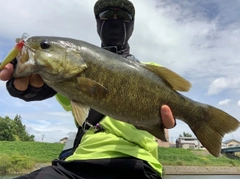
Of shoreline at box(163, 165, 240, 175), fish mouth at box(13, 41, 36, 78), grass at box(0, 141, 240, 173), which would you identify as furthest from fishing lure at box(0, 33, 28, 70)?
Result: shoreline at box(163, 165, 240, 175)

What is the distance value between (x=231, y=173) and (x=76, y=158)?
56760mm

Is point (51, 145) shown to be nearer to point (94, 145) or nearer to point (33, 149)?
point (33, 149)

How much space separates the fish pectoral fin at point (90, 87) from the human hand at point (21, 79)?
642 millimetres

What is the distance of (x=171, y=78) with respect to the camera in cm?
321

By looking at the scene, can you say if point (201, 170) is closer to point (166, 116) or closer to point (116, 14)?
point (116, 14)

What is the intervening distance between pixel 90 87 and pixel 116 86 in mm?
298

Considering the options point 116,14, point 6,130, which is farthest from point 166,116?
point 6,130

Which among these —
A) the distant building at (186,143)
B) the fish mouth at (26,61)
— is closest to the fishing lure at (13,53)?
the fish mouth at (26,61)

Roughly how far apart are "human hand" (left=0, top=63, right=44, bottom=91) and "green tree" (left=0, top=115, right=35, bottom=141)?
75.7m

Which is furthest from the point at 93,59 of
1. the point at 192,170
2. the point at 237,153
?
the point at 237,153

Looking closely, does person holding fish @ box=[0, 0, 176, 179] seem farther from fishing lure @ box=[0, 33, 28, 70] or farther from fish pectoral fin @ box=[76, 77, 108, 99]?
fish pectoral fin @ box=[76, 77, 108, 99]

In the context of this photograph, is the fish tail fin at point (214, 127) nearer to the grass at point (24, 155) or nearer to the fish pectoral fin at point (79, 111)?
the fish pectoral fin at point (79, 111)

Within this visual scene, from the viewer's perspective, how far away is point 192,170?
48781 millimetres

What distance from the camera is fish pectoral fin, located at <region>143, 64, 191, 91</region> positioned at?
3176 mm
